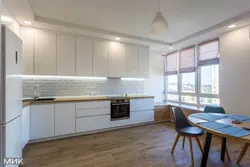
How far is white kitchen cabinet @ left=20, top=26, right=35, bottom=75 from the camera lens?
2928 mm

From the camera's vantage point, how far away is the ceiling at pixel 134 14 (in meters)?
2.24

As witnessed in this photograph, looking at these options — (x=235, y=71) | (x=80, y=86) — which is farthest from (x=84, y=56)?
(x=235, y=71)

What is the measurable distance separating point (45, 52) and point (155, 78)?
12.2 feet

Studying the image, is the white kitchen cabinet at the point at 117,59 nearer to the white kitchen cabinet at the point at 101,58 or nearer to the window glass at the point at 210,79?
the white kitchen cabinet at the point at 101,58

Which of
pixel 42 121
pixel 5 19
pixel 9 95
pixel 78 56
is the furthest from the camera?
pixel 78 56

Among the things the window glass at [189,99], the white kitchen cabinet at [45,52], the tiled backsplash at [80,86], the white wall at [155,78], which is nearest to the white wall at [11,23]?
the white kitchen cabinet at [45,52]

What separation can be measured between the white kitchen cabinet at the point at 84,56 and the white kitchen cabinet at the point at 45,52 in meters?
0.56

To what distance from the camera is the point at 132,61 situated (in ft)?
13.9

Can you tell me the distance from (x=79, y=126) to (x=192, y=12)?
344cm

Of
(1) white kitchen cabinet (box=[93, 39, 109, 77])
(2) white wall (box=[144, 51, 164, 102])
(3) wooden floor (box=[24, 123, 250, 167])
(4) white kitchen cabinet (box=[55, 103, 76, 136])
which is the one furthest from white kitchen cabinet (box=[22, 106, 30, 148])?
(2) white wall (box=[144, 51, 164, 102])

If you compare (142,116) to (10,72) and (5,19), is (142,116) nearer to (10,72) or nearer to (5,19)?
(10,72)

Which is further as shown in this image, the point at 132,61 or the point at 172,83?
the point at 172,83

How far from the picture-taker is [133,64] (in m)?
4.23

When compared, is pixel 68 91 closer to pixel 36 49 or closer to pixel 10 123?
pixel 36 49
